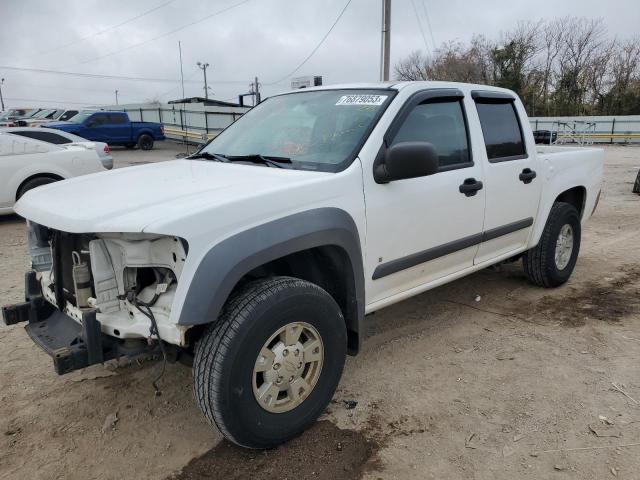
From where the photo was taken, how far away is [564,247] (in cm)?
513

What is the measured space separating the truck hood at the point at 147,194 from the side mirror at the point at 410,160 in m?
0.38

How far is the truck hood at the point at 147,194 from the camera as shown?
2.33 m

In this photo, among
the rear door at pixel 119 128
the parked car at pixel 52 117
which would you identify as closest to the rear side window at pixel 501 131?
the rear door at pixel 119 128

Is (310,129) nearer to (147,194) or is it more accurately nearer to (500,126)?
(147,194)

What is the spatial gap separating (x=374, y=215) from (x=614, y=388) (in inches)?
73.4

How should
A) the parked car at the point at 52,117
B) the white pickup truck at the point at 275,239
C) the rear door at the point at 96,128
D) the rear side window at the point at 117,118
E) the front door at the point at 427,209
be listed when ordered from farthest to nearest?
the parked car at the point at 52,117 < the rear side window at the point at 117,118 < the rear door at the point at 96,128 < the front door at the point at 427,209 < the white pickup truck at the point at 275,239

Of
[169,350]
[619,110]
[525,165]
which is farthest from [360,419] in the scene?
[619,110]

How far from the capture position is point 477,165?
149 inches

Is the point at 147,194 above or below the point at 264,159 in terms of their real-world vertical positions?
below

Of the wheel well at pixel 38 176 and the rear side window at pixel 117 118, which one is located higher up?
the rear side window at pixel 117 118

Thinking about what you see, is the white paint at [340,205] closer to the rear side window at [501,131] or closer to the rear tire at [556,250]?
the rear side window at [501,131]

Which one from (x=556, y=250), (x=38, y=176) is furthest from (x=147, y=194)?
(x=38, y=176)

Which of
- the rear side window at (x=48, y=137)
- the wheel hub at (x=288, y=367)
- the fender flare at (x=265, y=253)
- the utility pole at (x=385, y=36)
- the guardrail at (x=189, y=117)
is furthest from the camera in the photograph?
the guardrail at (x=189, y=117)

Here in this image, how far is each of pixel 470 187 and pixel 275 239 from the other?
68.1 inches
